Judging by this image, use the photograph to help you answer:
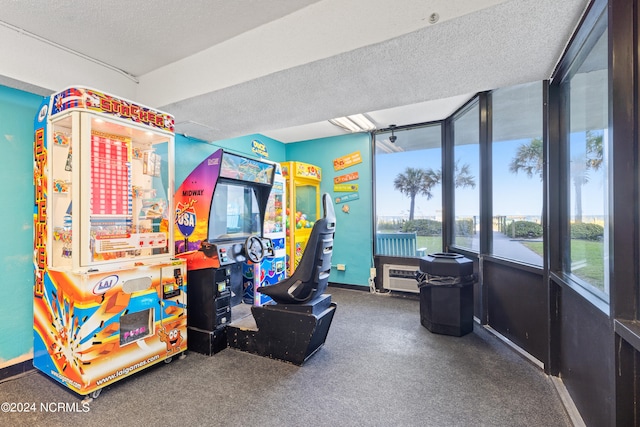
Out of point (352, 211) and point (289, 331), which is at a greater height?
point (352, 211)

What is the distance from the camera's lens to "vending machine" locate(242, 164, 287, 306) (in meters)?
3.39

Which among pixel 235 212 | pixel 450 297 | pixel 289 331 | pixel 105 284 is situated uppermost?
pixel 235 212

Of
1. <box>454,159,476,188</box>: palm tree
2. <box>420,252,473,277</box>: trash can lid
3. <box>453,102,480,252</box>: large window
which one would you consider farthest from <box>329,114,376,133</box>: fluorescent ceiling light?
<box>420,252,473,277</box>: trash can lid

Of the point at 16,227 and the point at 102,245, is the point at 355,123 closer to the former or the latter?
the point at 102,245

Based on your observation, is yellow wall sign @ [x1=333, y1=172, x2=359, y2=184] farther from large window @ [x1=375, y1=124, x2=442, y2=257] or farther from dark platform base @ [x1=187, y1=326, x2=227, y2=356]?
dark platform base @ [x1=187, y1=326, x2=227, y2=356]

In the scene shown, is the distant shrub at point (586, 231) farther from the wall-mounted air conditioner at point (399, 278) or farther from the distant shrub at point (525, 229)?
the wall-mounted air conditioner at point (399, 278)

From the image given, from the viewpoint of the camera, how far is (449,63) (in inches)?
75.4

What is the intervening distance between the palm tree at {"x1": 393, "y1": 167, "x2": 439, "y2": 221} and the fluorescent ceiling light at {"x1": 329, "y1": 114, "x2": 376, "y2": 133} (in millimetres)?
929

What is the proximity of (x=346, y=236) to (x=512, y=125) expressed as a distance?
2.84 metres

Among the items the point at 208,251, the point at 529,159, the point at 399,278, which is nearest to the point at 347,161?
the point at 399,278

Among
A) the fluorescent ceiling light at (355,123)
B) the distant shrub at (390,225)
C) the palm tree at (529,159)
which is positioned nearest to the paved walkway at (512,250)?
the palm tree at (529,159)

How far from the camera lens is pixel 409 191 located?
4480 millimetres

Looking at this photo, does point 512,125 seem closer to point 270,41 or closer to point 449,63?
point 449,63

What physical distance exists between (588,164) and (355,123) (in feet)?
9.40
